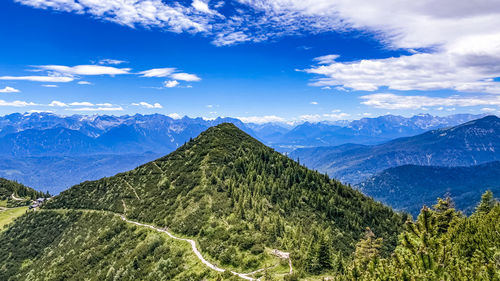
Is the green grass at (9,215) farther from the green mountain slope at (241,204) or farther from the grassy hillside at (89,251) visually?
the green mountain slope at (241,204)

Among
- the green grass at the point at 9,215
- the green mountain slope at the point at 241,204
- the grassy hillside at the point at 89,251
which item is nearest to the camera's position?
the green mountain slope at the point at 241,204

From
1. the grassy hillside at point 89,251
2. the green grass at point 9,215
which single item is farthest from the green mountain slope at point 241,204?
the green grass at point 9,215

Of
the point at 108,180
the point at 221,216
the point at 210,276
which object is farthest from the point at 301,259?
the point at 108,180

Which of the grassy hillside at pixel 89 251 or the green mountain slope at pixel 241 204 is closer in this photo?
the green mountain slope at pixel 241 204

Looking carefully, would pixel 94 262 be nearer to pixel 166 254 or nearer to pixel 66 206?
pixel 166 254

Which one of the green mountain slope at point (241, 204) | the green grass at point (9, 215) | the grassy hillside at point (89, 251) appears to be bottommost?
the green grass at point (9, 215)

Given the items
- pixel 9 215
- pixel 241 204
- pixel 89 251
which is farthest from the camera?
pixel 9 215

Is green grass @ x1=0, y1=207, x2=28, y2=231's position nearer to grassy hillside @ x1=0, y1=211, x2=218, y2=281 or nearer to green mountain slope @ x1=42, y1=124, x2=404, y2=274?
grassy hillside @ x1=0, y1=211, x2=218, y2=281

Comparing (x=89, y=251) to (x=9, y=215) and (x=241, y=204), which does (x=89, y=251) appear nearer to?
(x=241, y=204)

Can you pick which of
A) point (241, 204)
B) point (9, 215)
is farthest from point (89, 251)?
point (9, 215)

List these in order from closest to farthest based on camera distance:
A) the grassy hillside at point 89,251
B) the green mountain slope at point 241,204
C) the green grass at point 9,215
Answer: the green mountain slope at point 241,204, the grassy hillside at point 89,251, the green grass at point 9,215
